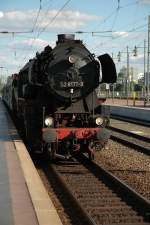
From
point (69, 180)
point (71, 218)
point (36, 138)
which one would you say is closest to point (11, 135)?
point (36, 138)

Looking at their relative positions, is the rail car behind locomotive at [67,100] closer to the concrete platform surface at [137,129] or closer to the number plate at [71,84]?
the number plate at [71,84]

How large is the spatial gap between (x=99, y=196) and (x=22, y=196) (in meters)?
2.19

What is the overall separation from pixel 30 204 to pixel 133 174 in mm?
4976

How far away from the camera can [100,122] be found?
14.2 m

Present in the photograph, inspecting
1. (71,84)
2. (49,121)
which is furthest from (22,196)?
(71,84)

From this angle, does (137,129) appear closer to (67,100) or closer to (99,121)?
(99,121)

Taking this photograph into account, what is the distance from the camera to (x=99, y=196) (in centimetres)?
978

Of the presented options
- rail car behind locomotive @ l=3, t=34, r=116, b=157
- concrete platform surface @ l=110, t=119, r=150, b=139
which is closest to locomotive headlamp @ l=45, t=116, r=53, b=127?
rail car behind locomotive @ l=3, t=34, r=116, b=157

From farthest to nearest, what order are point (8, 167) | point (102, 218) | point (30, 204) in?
point (8, 167)
point (102, 218)
point (30, 204)

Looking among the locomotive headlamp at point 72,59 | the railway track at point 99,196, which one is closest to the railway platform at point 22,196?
the railway track at point 99,196

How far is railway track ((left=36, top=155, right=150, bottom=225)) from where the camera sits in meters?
8.05

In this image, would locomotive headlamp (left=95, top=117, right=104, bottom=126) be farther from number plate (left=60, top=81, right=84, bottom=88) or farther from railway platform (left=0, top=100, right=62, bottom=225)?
railway platform (left=0, top=100, right=62, bottom=225)

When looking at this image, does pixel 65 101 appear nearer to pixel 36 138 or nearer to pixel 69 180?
pixel 36 138

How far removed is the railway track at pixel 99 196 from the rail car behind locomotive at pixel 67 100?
27.4 inches
